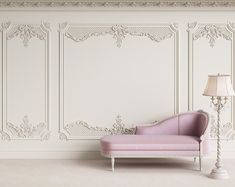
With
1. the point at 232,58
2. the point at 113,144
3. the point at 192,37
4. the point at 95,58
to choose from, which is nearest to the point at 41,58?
the point at 95,58

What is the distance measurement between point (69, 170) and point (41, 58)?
1.53 metres

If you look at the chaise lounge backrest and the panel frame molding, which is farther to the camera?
the panel frame molding

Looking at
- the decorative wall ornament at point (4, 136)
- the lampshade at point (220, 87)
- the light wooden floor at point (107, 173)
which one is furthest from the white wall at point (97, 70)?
the lampshade at point (220, 87)

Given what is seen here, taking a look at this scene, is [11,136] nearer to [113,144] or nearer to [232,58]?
[113,144]

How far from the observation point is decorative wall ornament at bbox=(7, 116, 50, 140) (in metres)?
5.35

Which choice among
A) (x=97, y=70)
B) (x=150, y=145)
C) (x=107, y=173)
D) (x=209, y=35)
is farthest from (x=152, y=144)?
(x=209, y=35)

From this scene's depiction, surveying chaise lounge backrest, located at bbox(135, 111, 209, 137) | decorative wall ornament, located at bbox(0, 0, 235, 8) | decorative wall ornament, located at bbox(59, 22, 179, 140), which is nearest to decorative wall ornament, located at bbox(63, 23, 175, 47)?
decorative wall ornament, located at bbox(59, 22, 179, 140)

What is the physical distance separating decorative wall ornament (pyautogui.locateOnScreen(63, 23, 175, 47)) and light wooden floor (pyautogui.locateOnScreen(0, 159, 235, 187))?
1.54m

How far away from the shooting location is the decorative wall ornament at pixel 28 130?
535 cm

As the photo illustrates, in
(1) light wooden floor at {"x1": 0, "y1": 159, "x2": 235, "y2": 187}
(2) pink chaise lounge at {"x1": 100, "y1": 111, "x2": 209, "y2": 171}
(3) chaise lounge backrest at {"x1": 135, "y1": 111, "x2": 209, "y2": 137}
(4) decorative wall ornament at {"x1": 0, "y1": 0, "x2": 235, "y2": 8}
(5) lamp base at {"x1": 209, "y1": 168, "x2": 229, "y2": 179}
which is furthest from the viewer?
(4) decorative wall ornament at {"x1": 0, "y1": 0, "x2": 235, "y2": 8}

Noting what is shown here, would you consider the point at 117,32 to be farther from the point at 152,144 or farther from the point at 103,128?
the point at 152,144

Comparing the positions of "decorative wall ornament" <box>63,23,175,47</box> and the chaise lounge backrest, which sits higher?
"decorative wall ornament" <box>63,23,175,47</box>

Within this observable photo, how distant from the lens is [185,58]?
5.37 meters

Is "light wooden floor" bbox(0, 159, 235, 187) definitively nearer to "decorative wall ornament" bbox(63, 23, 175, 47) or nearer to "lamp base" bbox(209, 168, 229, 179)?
"lamp base" bbox(209, 168, 229, 179)
